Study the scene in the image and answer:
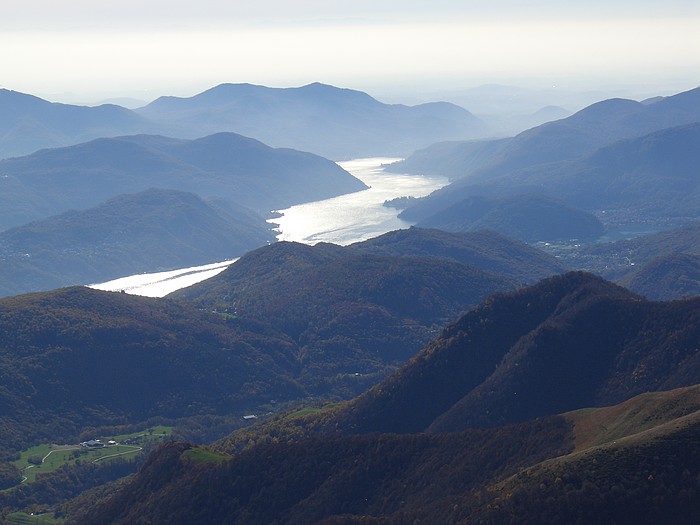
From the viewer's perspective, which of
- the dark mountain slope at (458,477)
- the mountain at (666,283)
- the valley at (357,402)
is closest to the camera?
the dark mountain slope at (458,477)

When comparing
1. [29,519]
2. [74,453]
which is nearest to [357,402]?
[74,453]

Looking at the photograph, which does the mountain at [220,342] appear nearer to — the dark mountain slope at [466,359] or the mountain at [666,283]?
the mountain at [666,283]

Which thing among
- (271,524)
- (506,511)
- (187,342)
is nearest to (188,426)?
(187,342)

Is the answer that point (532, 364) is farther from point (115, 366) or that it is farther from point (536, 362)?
point (115, 366)

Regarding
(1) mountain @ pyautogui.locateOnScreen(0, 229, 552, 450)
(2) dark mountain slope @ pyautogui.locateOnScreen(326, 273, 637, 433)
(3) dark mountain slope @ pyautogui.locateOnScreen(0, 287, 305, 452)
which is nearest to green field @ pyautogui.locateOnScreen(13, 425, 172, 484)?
(3) dark mountain slope @ pyautogui.locateOnScreen(0, 287, 305, 452)

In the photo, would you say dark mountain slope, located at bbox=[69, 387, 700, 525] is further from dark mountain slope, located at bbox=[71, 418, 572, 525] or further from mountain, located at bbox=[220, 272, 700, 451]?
mountain, located at bbox=[220, 272, 700, 451]

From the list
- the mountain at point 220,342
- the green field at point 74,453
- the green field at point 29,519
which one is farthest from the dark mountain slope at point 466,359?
the mountain at point 220,342

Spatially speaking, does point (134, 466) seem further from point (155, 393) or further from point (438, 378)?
point (438, 378)
